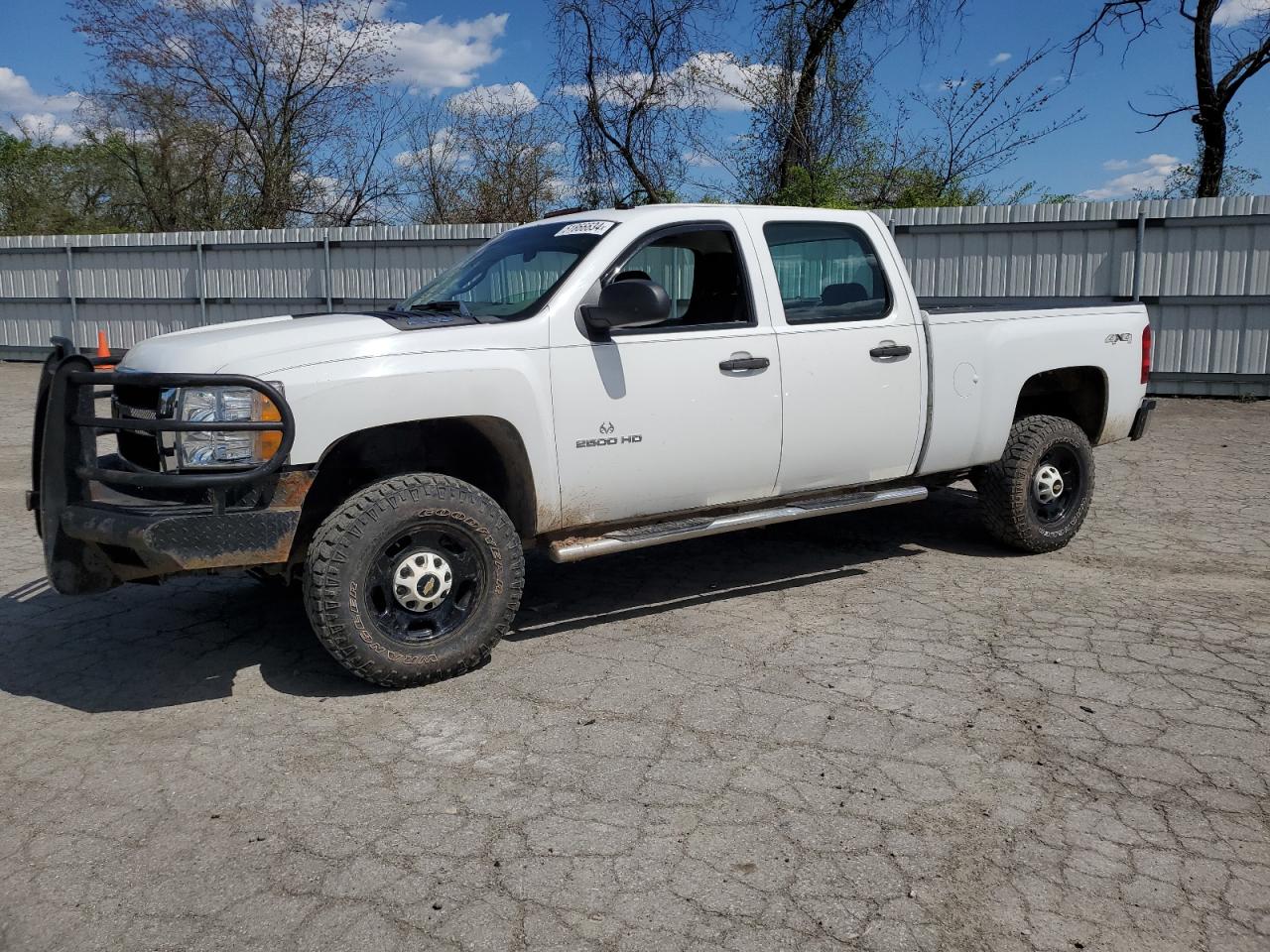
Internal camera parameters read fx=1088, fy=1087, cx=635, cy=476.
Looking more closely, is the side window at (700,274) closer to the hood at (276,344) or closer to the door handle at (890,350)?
the door handle at (890,350)

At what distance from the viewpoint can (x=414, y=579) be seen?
442cm

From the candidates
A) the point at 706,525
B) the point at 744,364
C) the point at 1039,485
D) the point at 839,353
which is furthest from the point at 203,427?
the point at 1039,485

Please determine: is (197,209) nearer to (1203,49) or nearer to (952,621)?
(1203,49)

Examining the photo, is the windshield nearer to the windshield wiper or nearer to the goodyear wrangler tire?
the windshield wiper

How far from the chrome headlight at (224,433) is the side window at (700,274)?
196 centimetres

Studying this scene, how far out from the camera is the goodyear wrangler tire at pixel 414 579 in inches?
166

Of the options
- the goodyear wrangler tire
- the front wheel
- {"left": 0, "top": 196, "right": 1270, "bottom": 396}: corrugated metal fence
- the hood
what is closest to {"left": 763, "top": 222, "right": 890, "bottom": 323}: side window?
the front wheel

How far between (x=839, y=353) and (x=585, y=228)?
1422mm

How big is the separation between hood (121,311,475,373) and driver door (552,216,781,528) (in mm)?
654

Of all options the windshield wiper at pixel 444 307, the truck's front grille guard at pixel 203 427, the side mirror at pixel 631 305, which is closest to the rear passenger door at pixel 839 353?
the side mirror at pixel 631 305

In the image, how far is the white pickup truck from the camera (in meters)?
4.07

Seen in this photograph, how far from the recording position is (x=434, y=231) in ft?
54.2

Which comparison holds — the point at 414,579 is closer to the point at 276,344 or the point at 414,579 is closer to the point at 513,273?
the point at 276,344

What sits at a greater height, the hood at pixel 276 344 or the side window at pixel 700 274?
the side window at pixel 700 274
